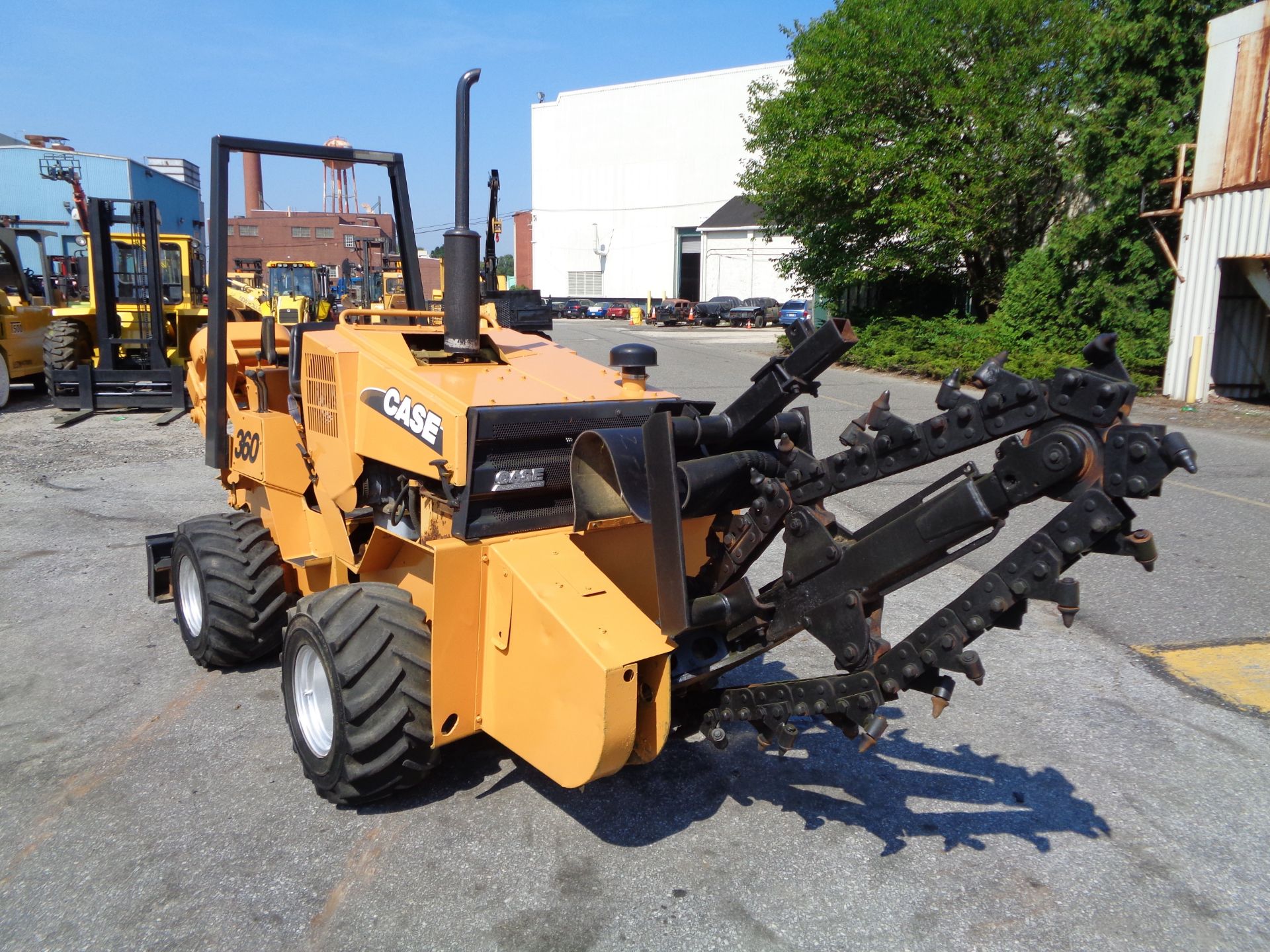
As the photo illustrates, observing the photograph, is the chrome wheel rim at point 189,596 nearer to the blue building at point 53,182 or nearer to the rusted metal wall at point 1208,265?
the rusted metal wall at point 1208,265

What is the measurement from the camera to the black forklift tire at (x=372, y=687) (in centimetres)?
344

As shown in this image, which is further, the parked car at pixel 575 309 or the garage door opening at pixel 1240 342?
the parked car at pixel 575 309

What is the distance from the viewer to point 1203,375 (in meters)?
15.9

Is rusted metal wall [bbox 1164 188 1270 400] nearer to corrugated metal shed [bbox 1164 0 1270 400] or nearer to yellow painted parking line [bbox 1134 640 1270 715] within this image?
corrugated metal shed [bbox 1164 0 1270 400]

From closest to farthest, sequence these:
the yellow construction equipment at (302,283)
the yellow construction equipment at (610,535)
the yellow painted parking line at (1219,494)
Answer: the yellow construction equipment at (610,535)
the yellow painted parking line at (1219,494)
the yellow construction equipment at (302,283)

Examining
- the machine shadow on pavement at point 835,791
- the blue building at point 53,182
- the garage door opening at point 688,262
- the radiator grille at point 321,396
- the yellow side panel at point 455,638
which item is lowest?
the machine shadow on pavement at point 835,791

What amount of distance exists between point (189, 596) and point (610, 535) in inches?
116

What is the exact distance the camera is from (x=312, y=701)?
3.87m

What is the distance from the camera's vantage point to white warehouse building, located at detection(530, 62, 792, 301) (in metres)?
55.7

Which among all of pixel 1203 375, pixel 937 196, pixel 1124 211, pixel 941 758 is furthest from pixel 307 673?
pixel 937 196

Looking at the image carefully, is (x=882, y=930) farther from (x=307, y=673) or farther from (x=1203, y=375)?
(x=1203, y=375)

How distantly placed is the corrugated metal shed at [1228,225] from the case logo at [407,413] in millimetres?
15472

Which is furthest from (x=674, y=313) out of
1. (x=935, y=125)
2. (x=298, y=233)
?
(x=298, y=233)

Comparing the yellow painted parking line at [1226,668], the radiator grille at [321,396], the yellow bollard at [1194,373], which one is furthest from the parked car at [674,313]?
the radiator grille at [321,396]
